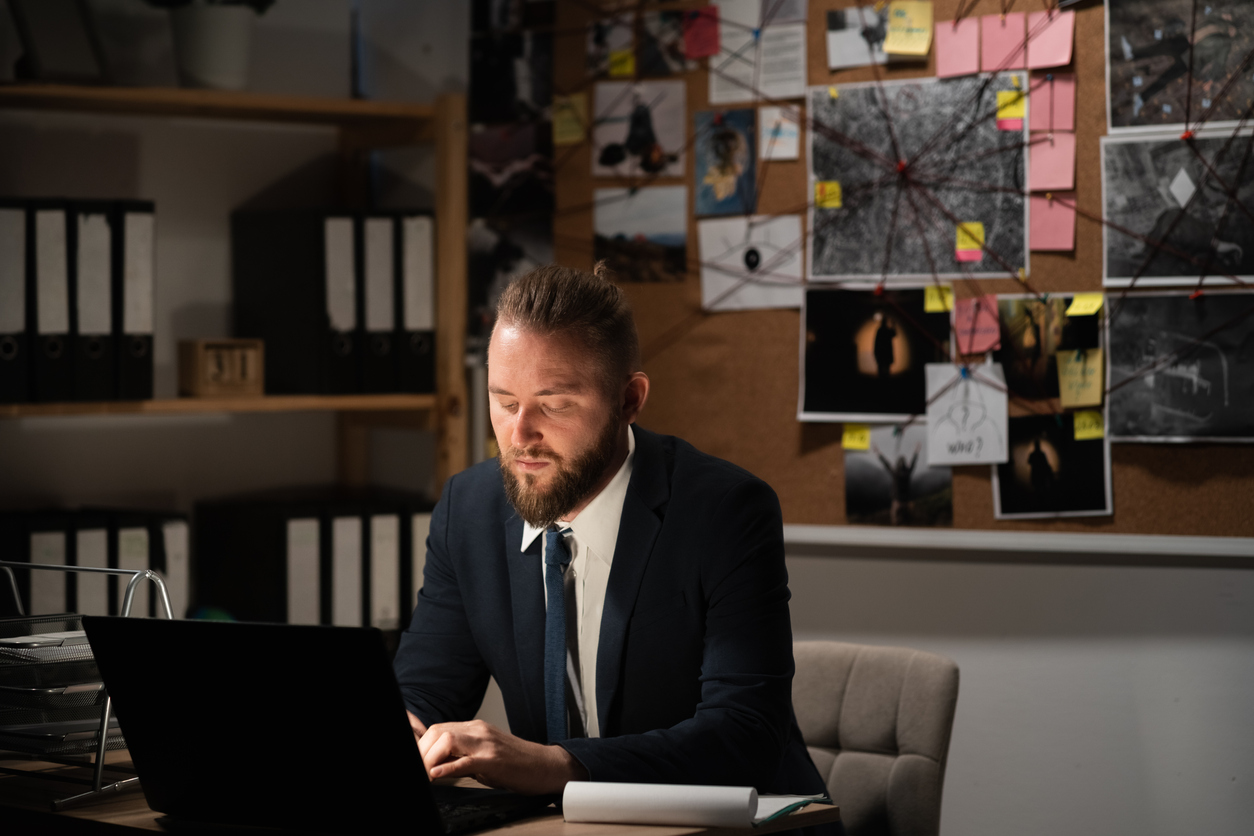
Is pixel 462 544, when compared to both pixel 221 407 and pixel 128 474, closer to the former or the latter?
pixel 221 407

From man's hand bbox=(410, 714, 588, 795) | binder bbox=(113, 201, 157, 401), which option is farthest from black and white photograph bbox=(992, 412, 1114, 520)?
binder bbox=(113, 201, 157, 401)

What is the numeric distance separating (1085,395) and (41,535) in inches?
71.9

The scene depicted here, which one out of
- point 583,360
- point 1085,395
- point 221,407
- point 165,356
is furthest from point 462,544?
point 165,356

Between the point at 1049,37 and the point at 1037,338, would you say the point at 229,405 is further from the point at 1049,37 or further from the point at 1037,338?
the point at 1049,37

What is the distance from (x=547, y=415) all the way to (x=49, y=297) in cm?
123

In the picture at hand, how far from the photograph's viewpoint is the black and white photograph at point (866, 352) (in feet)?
7.22

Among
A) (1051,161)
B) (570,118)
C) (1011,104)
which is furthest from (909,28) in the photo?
(570,118)

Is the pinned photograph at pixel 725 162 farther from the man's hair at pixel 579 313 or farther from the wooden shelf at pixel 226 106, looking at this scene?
the man's hair at pixel 579 313

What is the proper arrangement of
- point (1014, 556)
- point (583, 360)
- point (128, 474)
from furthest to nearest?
point (128, 474), point (1014, 556), point (583, 360)

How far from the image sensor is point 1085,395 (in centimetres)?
210

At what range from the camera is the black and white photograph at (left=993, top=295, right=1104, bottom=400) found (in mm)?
2100

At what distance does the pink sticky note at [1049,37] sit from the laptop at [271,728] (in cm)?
158

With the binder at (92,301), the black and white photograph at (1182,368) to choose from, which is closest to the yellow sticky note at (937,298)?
the black and white photograph at (1182,368)

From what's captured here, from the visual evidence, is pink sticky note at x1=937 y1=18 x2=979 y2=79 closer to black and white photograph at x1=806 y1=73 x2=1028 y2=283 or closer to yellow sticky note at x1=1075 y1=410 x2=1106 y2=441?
black and white photograph at x1=806 y1=73 x2=1028 y2=283
